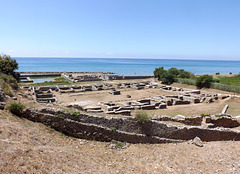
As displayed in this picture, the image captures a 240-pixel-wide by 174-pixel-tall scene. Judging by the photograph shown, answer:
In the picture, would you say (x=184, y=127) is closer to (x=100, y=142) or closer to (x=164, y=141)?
(x=164, y=141)

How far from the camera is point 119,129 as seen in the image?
11.2 m

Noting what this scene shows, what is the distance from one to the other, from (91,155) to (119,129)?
3.13 m

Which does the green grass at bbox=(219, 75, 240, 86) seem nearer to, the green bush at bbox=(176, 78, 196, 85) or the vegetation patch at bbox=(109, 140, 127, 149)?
the green bush at bbox=(176, 78, 196, 85)

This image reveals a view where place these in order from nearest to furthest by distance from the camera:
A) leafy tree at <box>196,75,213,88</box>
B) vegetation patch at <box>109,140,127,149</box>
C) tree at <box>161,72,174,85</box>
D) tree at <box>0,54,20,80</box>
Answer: vegetation patch at <box>109,140,127,149</box>
tree at <box>0,54,20,80</box>
leafy tree at <box>196,75,213,88</box>
tree at <box>161,72,174,85</box>

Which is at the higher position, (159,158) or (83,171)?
(83,171)

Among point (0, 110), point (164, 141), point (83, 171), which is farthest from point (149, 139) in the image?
point (0, 110)

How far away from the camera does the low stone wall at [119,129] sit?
1014 cm

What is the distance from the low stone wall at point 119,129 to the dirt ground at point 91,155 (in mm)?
444

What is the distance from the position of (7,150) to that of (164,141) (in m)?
9.31

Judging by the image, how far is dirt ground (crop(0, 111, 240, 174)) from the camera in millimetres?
5805

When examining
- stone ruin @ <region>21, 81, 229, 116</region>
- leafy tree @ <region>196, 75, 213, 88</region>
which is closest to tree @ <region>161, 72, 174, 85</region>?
stone ruin @ <region>21, 81, 229, 116</region>

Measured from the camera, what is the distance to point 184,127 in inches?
477

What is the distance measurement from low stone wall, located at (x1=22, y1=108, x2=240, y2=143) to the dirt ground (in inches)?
17.5

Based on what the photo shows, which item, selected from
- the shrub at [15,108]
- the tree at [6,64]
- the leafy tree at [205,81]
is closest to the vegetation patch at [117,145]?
the shrub at [15,108]
